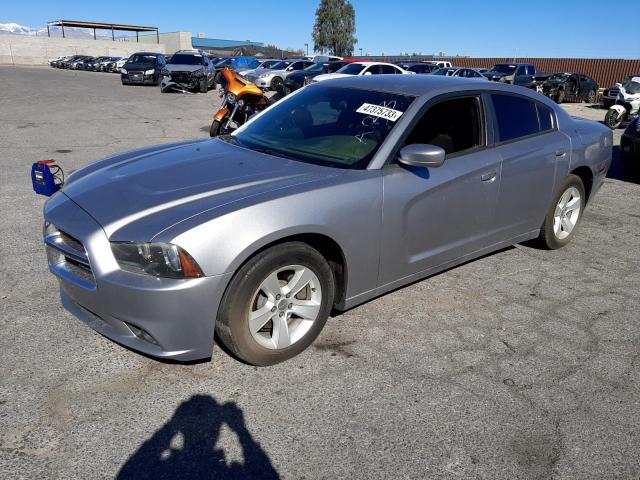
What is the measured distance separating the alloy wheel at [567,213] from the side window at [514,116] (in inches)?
32.6

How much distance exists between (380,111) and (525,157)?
54.5 inches

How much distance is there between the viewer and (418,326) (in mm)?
3611

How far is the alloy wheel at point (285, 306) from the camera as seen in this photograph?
2928 millimetres

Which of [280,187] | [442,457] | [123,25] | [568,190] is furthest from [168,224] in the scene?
[123,25]

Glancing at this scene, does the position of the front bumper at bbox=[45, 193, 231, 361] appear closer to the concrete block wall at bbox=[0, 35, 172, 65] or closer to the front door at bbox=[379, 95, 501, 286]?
the front door at bbox=[379, 95, 501, 286]

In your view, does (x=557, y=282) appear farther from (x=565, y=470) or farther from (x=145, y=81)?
(x=145, y=81)

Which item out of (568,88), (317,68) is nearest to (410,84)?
(317,68)

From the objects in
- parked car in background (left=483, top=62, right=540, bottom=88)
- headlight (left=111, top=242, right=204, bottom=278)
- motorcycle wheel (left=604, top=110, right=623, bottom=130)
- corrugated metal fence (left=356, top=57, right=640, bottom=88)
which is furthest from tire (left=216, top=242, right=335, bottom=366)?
corrugated metal fence (left=356, top=57, right=640, bottom=88)

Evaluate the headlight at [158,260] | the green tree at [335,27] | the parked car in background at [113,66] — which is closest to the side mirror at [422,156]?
the headlight at [158,260]

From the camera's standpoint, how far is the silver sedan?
8.69ft

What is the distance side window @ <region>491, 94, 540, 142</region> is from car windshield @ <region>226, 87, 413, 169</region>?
942 mm

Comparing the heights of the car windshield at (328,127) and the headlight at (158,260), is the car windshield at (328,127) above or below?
above

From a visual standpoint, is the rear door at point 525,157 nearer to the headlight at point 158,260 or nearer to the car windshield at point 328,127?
the car windshield at point 328,127

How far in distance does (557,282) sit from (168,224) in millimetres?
3334
